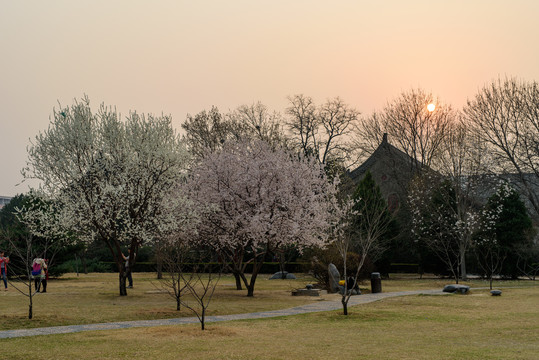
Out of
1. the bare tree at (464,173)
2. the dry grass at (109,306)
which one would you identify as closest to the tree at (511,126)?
the bare tree at (464,173)

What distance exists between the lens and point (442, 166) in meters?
43.7

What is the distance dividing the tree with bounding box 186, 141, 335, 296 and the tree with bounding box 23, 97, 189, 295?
6.81 ft

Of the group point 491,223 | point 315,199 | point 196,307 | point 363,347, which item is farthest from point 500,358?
point 491,223

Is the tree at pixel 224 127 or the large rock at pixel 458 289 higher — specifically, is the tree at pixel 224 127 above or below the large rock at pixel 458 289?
above

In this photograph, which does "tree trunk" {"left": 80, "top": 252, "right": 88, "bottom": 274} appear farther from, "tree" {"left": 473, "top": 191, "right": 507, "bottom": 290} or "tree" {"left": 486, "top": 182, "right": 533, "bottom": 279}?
"tree" {"left": 486, "top": 182, "right": 533, "bottom": 279}

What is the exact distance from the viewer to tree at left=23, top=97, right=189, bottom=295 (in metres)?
25.8

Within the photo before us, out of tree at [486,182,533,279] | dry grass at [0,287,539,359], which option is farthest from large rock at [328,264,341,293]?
tree at [486,182,533,279]

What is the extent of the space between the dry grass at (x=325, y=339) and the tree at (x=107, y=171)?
425 inches

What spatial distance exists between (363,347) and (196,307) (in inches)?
367

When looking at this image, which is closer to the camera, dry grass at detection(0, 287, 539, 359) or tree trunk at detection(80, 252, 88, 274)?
dry grass at detection(0, 287, 539, 359)

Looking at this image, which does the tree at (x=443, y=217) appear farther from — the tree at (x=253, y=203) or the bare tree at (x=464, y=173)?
the tree at (x=253, y=203)

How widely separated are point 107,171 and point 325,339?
15632 millimetres

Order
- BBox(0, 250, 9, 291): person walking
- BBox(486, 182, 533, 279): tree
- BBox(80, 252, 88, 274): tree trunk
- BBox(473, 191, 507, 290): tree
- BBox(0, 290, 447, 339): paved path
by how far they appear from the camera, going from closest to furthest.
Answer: BBox(0, 290, 447, 339): paved path → BBox(0, 250, 9, 291): person walking → BBox(473, 191, 507, 290): tree → BBox(486, 182, 533, 279): tree → BBox(80, 252, 88, 274): tree trunk

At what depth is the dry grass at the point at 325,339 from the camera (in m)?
11.7
